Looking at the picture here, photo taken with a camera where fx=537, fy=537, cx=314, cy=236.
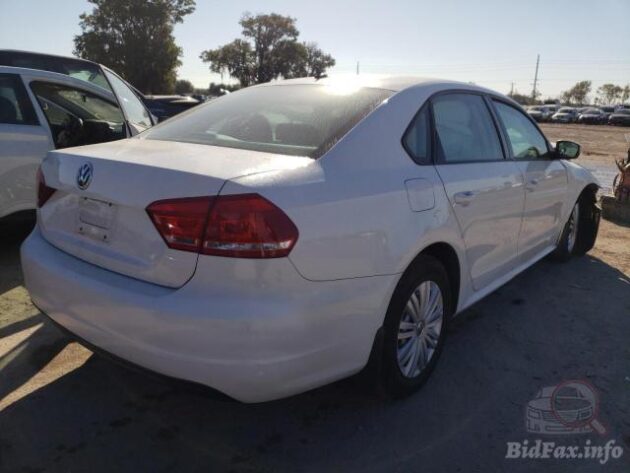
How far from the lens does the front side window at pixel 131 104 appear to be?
18.7 ft

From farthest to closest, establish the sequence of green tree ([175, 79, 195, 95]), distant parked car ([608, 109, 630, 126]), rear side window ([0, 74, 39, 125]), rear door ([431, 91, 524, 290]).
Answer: green tree ([175, 79, 195, 95]), distant parked car ([608, 109, 630, 126]), rear side window ([0, 74, 39, 125]), rear door ([431, 91, 524, 290])

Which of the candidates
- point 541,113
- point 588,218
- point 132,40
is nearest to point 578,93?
point 541,113

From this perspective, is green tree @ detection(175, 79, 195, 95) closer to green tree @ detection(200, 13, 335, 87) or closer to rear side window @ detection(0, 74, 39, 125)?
green tree @ detection(200, 13, 335, 87)

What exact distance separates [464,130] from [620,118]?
54.7 metres

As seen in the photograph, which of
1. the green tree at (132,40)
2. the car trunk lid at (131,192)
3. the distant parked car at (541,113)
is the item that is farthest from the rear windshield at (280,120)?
the distant parked car at (541,113)

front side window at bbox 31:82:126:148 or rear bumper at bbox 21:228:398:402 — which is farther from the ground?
front side window at bbox 31:82:126:148

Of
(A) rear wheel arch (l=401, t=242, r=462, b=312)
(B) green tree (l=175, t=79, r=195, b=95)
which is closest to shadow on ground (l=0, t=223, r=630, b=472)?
(A) rear wheel arch (l=401, t=242, r=462, b=312)

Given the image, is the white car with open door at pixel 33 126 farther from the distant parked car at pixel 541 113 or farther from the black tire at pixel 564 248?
the distant parked car at pixel 541 113

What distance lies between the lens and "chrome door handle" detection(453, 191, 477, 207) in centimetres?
287

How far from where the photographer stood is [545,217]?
427 cm

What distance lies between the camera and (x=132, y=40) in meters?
50.4

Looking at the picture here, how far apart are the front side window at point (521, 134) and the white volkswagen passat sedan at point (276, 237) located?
0.70 meters

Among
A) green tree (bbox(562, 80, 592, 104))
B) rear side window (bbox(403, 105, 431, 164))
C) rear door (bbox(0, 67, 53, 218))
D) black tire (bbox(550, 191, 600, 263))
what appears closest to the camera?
rear side window (bbox(403, 105, 431, 164))

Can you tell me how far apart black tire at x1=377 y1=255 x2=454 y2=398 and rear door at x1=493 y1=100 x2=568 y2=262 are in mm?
1355
